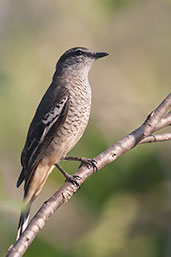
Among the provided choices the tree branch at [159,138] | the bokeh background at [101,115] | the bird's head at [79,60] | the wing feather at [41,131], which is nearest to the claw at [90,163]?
the bokeh background at [101,115]

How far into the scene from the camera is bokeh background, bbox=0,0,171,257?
3.69m

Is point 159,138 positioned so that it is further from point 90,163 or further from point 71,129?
point 71,129

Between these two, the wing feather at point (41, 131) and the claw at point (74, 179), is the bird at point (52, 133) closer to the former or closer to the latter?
the wing feather at point (41, 131)

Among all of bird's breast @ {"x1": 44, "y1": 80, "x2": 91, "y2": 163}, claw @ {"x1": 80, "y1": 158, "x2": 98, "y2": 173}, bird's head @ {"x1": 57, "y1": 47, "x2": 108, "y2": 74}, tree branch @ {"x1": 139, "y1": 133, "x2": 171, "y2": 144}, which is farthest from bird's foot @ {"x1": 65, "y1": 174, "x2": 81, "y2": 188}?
bird's head @ {"x1": 57, "y1": 47, "x2": 108, "y2": 74}

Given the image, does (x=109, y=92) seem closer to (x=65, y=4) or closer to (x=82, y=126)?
(x=65, y=4)

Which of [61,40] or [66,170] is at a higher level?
[61,40]

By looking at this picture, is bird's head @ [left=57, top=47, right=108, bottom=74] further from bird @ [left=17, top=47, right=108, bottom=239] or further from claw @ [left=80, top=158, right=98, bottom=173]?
claw @ [left=80, top=158, right=98, bottom=173]

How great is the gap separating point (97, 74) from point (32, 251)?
451cm

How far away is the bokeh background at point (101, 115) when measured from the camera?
3688mm

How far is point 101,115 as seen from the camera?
5.37 m

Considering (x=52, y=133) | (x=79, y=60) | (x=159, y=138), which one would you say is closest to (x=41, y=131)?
(x=52, y=133)

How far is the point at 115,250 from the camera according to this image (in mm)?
4016

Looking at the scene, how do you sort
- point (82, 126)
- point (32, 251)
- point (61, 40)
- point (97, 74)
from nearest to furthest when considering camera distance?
1. point (32, 251)
2. point (82, 126)
3. point (97, 74)
4. point (61, 40)

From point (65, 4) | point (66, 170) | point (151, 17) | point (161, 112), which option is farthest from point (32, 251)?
point (151, 17)
